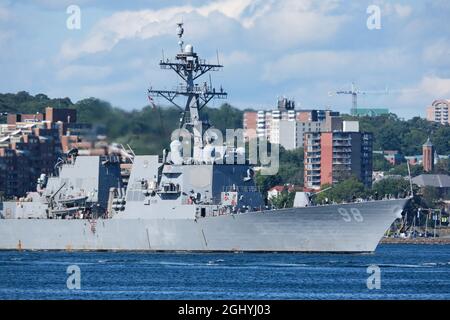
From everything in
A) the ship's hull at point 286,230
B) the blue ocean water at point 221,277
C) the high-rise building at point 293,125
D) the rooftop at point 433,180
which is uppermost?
the high-rise building at point 293,125

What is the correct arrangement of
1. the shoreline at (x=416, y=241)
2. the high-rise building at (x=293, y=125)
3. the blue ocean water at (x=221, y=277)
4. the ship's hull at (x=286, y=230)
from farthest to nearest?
1. the high-rise building at (x=293, y=125)
2. the shoreline at (x=416, y=241)
3. the ship's hull at (x=286, y=230)
4. the blue ocean water at (x=221, y=277)

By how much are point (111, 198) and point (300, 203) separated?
1068 cm

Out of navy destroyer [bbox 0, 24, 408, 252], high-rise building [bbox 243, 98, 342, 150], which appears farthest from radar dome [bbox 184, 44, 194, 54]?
high-rise building [bbox 243, 98, 342, 150]

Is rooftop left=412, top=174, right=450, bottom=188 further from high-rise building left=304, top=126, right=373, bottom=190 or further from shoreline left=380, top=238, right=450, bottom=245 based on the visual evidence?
shoreline left=380, top=238, right=450, bottom=245

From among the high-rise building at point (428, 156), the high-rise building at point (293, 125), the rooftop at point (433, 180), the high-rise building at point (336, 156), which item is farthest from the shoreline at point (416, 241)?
the high-rise building at point (293, 125)

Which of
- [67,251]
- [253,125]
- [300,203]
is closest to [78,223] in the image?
[67,251]

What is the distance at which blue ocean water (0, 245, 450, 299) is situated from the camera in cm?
3759

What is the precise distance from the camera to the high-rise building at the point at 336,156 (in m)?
137

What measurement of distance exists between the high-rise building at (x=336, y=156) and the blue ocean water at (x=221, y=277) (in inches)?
3086

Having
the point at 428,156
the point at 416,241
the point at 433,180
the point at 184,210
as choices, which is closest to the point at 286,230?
the point at 184,210

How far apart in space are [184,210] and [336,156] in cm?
8436

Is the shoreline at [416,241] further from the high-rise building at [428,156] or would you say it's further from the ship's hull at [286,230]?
the high-rise building at [428,156]
